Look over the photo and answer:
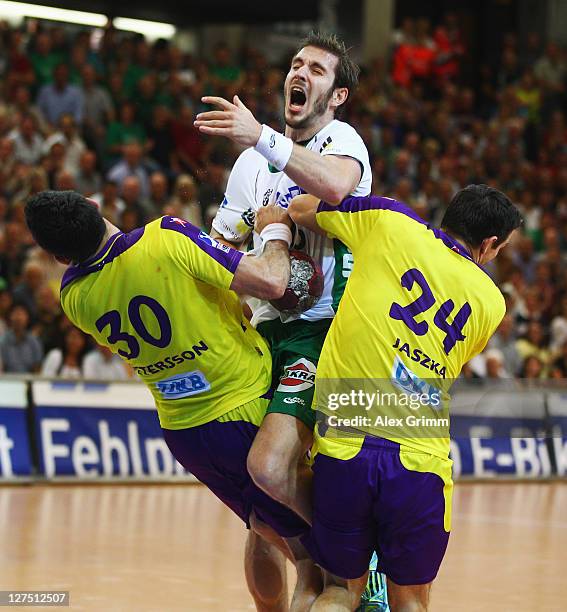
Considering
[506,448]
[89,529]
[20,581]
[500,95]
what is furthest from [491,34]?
[20,581]

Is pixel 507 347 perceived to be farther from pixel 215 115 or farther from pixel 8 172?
pixel 215 115

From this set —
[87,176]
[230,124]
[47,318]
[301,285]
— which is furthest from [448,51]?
[230,124]

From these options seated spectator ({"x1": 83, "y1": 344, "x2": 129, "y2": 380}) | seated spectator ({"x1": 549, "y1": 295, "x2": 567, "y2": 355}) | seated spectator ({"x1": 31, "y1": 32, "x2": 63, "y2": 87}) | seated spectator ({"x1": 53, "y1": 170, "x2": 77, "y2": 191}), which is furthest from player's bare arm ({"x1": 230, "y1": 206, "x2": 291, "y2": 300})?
seated spectator ({"x1": 31, "y1": 32, "x2": 63, "y2": 87})

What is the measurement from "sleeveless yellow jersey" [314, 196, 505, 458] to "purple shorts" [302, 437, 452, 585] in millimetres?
78

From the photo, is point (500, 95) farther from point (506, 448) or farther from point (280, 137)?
point (280, 137)

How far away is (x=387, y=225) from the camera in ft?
17.0

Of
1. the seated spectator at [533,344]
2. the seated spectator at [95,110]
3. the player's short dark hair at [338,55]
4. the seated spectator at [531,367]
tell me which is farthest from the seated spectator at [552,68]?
the player's short dark hair at [338,55]

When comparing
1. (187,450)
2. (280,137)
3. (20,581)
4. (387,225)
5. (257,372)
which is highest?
(280,137)

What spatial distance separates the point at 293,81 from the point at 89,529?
5014 mm

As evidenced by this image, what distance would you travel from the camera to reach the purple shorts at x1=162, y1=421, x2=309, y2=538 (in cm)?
568

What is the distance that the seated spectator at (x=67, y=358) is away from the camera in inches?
512

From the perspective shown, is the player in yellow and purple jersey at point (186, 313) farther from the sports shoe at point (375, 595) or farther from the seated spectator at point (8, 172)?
the seated spectator at point (8, 172)

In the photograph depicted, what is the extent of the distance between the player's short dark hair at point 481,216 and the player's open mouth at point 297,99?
3.35ft

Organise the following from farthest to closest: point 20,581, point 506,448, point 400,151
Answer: point 400,151
point 506,448
point 20,581
